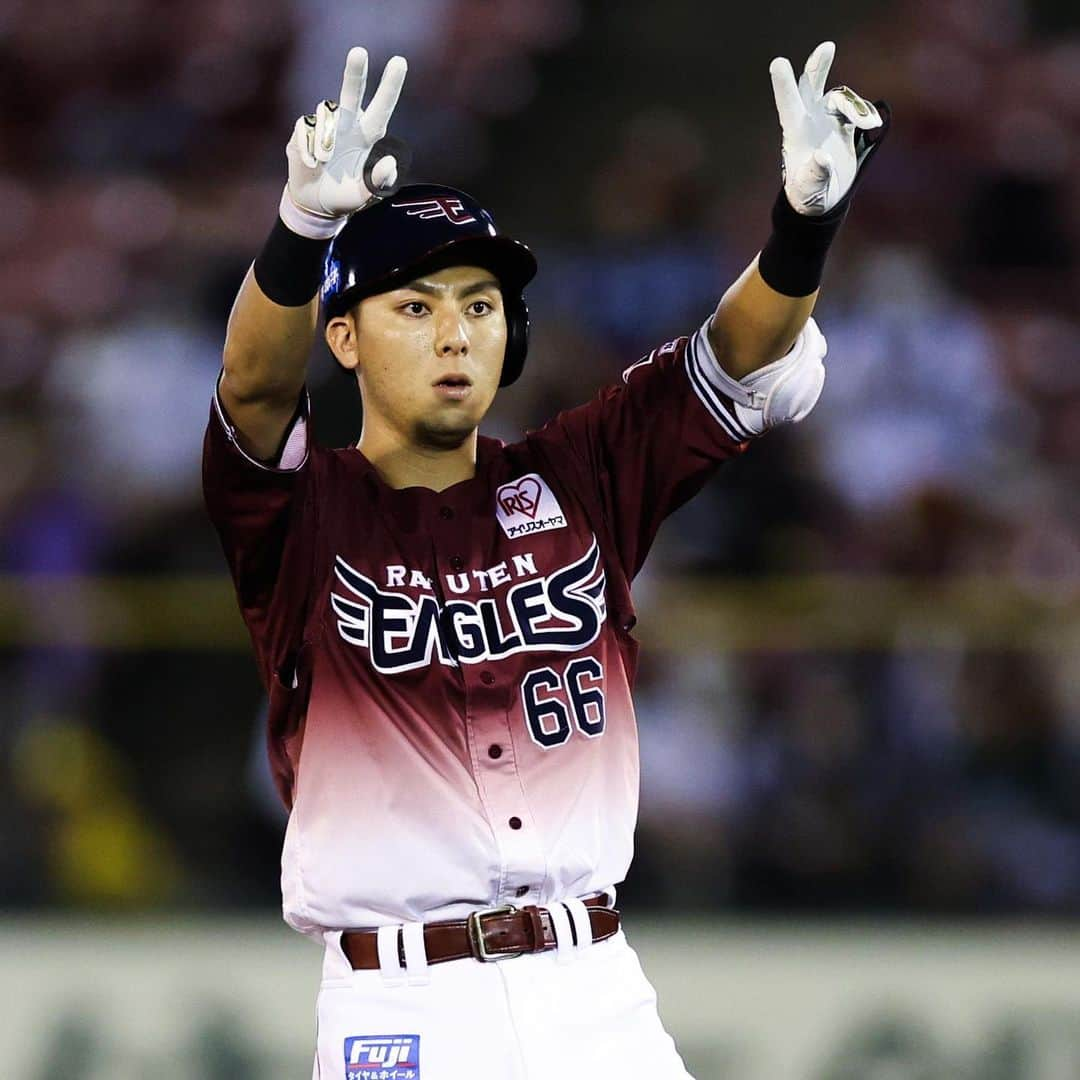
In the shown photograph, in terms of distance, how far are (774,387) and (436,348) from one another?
626mm

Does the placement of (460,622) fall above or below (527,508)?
below

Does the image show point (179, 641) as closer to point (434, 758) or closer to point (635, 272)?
point (635, 272)

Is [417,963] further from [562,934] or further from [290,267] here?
[290,267]

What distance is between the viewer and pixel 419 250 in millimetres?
3881

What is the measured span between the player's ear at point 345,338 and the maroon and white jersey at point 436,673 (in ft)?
0.62

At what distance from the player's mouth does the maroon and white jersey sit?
0.67 ft

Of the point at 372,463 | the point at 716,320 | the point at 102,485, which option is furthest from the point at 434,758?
the point at 102,485

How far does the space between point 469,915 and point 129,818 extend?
407 cm

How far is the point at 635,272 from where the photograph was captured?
9266 mm

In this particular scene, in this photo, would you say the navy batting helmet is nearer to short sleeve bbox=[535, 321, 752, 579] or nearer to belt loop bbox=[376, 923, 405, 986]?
short sleeve bbox=[535, 321, 752, 579]

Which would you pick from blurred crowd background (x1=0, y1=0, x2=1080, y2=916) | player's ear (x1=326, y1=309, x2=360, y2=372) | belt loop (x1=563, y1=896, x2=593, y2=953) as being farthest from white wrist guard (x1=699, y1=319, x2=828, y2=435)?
blurred crowd background (x1=0, y1=0, x2=1080, y2=916)

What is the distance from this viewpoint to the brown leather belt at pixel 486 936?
12.1 ft

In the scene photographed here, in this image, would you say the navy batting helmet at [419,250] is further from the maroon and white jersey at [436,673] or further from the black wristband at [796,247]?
the black wristband at [796,247]

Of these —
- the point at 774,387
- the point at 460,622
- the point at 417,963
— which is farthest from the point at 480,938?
the point at 774,387
